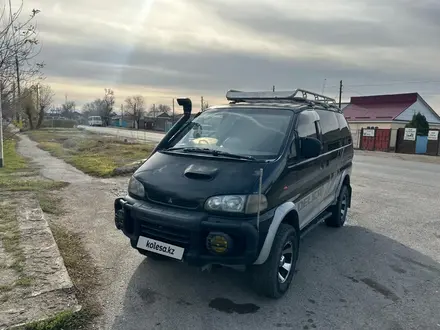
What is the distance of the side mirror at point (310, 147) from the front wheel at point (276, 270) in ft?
2.91

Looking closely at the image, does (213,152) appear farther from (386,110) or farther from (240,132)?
(386,110)

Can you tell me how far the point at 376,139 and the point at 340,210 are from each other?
2360 centimetres

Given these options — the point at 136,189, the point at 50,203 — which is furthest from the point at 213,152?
the point at 50,203

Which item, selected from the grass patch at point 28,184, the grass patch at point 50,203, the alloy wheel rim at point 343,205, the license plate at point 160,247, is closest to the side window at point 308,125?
the license plate at point 160,247

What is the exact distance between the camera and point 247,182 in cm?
316

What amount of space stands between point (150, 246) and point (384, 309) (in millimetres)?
2347

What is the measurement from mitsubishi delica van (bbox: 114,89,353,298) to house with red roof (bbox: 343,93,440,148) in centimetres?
3097

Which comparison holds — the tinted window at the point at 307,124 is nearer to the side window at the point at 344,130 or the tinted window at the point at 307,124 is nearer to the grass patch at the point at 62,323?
the side window at the point at 344,130

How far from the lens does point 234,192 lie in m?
3.10

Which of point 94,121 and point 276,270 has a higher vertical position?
point 94,121

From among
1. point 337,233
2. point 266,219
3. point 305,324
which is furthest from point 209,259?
point 337,233

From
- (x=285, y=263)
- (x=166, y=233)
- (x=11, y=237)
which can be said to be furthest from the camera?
(x=11, y=237)

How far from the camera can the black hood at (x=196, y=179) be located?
124 inches

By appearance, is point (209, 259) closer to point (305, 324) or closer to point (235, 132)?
point (305, 324)
